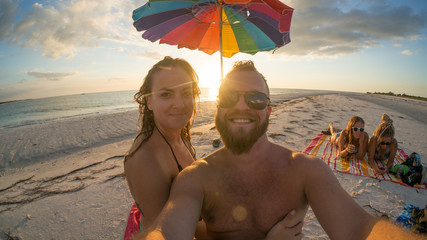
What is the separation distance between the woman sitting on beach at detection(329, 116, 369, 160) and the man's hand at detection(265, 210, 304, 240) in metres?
4.27

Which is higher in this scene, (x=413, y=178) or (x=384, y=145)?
(x=384, y=145)

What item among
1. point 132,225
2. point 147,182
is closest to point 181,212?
point 147,182

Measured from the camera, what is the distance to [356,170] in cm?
441

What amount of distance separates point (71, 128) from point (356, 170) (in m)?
11.9

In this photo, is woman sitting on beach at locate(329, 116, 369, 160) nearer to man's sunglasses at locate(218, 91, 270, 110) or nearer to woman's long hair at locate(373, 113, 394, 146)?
woman's long hair at locate(373, 113, 394, 146)

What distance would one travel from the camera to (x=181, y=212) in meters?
1.55

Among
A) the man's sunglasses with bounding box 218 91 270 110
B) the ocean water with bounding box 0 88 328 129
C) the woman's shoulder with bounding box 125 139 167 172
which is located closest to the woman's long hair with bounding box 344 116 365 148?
the man's sunglasses with bounding box 218 91 270 110

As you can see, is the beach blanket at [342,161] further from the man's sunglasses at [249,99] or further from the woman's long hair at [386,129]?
the man's sunglasses at [249,99]

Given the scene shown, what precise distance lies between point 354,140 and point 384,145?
0.65 metres

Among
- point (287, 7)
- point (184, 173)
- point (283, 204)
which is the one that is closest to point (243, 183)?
point (283, 204)

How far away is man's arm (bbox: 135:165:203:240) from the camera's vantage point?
1.39 metres

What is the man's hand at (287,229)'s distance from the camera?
167 cm

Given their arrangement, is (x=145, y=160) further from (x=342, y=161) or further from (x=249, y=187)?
(x=342, y=161)

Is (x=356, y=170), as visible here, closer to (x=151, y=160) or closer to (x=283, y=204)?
(x=283, y=204)
